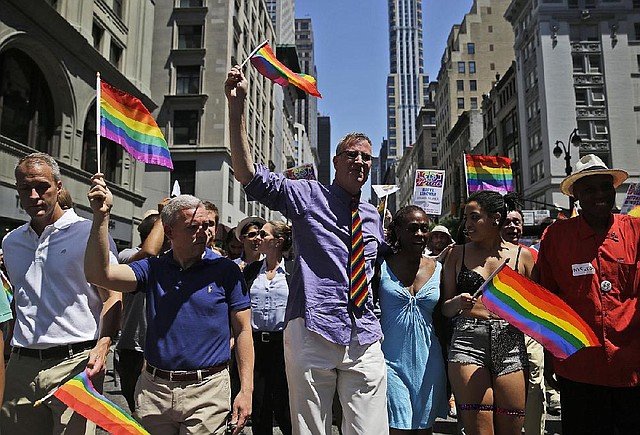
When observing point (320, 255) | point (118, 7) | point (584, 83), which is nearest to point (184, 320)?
point (320, 255)

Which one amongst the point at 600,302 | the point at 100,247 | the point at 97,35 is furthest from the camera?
the point at 97,35

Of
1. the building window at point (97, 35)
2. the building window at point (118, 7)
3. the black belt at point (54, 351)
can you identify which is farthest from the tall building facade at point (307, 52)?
the black belt at point (54, 351)

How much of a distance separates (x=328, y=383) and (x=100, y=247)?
1572mm

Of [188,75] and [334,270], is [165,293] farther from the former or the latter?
[188,75]

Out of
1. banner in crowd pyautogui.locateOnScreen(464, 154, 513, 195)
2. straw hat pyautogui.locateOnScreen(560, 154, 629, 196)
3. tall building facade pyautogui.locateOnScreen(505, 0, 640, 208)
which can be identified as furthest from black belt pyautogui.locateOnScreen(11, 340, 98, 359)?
tall building facade pyautogui.locateOnScreen(505, 0, 640, 208)

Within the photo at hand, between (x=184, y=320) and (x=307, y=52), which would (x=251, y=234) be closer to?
(x=184, y=320)

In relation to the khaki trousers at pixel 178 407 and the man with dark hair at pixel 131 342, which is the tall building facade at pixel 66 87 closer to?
the man with dark hair at pixel 131 342

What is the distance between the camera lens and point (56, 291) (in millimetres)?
3412

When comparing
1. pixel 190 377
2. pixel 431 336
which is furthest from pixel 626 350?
pixel 190 377

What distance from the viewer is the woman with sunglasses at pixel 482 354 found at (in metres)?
3.71

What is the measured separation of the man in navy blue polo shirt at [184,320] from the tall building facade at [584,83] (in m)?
44.8

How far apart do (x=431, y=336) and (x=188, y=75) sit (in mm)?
33916

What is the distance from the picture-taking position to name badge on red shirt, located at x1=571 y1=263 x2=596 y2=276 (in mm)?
3510

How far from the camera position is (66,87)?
65.7 feet
